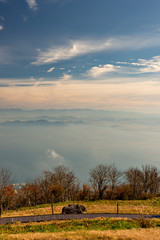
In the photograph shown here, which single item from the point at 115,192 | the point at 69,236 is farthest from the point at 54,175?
the point at 69,236

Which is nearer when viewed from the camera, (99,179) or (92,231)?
(92,231)

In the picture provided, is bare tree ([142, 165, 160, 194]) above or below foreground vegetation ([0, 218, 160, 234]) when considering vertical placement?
below

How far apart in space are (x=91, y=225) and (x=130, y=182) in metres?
62.5

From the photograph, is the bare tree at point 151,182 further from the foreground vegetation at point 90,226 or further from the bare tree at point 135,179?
the foreground vegetation at point 90,226

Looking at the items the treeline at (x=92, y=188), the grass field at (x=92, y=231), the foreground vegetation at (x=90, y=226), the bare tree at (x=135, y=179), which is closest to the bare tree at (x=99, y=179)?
the treeline at (x=92, y=188)

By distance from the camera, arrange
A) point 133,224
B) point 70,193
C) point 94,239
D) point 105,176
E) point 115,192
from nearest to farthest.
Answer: point 94,239, point 133,224, point 115,192, point 105,176, point 70,193

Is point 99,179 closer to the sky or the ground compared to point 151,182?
closer to the sky

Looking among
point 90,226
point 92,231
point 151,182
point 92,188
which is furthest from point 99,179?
point 92,231

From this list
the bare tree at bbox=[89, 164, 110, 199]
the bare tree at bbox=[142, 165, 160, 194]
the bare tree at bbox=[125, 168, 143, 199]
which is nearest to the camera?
the bare tree at bbox=[89, 164, 110, 199]

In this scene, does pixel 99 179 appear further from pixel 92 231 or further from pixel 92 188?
pixel 92 231

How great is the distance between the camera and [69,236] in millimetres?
17359

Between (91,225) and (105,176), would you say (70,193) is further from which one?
(91,225)

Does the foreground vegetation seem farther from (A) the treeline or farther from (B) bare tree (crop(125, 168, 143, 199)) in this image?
(B) bare tree (crop(125, 168, 143, 199))

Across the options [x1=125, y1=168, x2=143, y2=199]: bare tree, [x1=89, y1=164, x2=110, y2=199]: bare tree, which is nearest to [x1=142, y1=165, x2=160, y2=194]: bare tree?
[x1=125, y1=168, x2=143, y2=199]: bare tree
